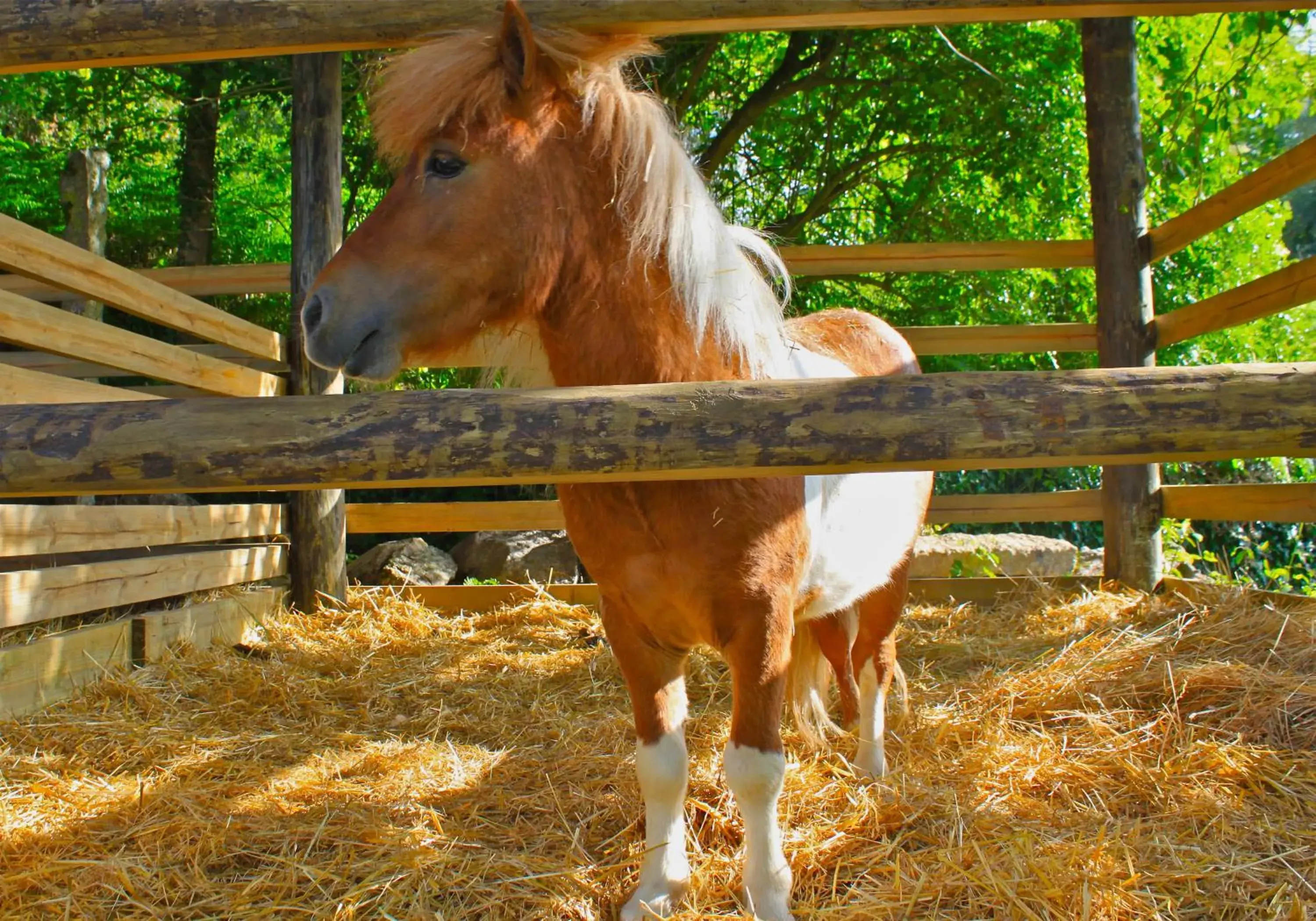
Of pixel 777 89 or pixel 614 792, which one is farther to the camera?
pixel 777 89

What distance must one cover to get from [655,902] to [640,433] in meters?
1.48

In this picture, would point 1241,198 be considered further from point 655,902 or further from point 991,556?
point 655,902

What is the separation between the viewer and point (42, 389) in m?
3.46

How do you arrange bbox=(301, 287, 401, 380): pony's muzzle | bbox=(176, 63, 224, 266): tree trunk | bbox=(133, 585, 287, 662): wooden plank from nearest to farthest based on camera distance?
bbox=(301, 287, 401, 380): pony's muzzle
bbox=(133, 585, 287, 662): wooden plank
bbox=(176, 63, 224, 266): tree trunk

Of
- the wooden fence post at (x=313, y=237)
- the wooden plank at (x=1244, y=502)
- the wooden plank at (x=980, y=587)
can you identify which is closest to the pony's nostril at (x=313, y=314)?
the wooden fence post at (x=313, y=237)

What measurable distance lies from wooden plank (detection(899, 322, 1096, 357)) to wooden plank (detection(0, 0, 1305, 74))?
10.8 ft

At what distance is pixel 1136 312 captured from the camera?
5.05 m

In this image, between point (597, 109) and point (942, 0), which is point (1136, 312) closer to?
point (942, 0)

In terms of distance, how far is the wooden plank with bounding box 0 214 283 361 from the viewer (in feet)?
11.3

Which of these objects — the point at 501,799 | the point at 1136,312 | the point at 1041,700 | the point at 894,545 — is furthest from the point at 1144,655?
the point at 501,799

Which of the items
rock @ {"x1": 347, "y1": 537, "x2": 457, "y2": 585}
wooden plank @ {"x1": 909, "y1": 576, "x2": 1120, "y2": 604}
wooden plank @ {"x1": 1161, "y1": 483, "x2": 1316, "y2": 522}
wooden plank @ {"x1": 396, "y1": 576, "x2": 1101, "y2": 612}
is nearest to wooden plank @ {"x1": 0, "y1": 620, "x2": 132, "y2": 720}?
wooden plank @ {"x1": 396, "y1": 576, "x2": 1101, "y2": 612}

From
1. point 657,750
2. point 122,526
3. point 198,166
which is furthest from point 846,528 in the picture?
point 198,166

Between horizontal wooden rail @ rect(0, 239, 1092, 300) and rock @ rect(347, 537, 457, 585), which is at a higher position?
horizontal wooden rail @ rect(0, 239, 1092, 300)

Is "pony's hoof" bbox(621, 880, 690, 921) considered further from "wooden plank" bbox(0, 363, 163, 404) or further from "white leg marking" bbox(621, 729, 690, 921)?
"wooden plank" bbox(0, 363, 163, 404)
